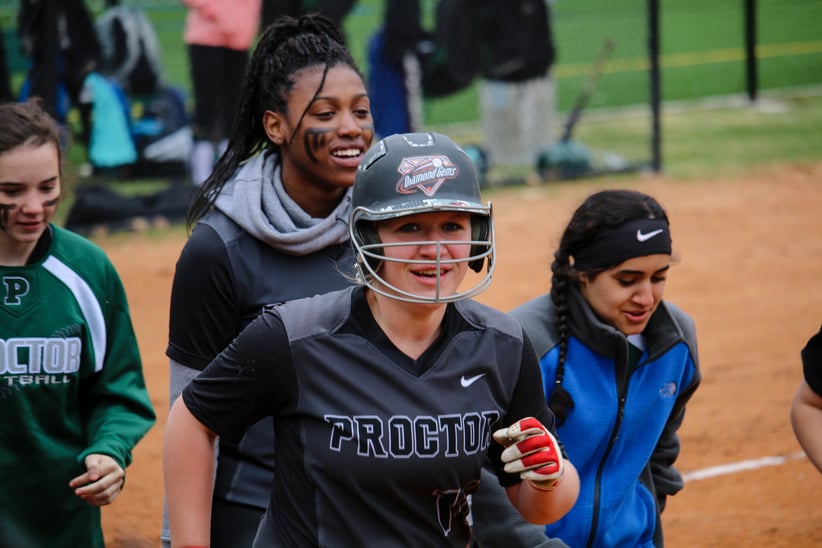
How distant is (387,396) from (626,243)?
143cm

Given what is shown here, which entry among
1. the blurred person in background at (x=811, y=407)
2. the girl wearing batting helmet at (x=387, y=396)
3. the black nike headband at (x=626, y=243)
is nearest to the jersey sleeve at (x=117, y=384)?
the girl wearing batting helmet at (x=387, y=396)

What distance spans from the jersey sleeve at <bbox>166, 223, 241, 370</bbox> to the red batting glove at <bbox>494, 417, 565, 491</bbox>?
1056mm

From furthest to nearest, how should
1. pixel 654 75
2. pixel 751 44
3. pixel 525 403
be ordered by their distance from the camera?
pixel 751 44 → pixel 654 75 → pixel 525 403

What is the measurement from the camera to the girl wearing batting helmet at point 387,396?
104 inches

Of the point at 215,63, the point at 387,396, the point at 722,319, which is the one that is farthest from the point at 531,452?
the point at 215,63

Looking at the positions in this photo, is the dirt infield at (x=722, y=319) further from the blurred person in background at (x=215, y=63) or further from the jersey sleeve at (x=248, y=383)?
the jersey sleeve at (x=248, y=383)

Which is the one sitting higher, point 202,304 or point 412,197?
point 412,197

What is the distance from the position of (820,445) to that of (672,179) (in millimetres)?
10216

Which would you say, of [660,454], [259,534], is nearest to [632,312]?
[660,454]

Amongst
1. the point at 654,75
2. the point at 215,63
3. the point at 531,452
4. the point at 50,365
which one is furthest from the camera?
the point at 654,75

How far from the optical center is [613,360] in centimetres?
378

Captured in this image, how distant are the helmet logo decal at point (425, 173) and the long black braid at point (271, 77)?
92 cm

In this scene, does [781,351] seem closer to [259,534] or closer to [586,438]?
[586,438]

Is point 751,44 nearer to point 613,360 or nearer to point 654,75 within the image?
point 654,75
